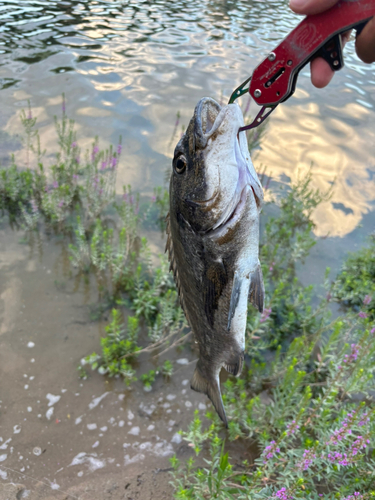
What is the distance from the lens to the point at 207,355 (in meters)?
2.19

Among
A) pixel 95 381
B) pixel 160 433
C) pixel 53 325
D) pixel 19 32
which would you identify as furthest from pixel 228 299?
pixel 19 32

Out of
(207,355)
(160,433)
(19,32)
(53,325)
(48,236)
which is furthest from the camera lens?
(19,32)

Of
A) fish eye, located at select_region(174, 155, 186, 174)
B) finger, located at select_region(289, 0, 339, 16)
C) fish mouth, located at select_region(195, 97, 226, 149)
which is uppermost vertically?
finger, located at select_region(289, 0, 339, 16)

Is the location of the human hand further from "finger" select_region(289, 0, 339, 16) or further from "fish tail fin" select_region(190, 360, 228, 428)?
"fish tail fin" select_region(190, 360, 228, 428)

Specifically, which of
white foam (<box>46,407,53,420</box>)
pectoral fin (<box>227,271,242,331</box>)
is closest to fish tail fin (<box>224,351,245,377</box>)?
pectoral fin (<box>227,271,242,331</box>)

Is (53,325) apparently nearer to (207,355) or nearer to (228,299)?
(207,355)

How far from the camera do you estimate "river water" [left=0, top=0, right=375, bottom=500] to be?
120 inches

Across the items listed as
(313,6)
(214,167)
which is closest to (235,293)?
(214,167)

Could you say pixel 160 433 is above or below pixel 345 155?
below

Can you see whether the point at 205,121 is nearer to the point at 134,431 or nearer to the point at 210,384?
the point at 210,384

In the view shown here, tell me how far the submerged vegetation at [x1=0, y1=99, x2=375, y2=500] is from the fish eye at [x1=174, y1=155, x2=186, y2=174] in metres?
1.51

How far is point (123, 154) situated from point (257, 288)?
524 cm

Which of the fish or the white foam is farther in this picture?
the white foam

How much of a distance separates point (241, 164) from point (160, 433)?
8.67 feet
